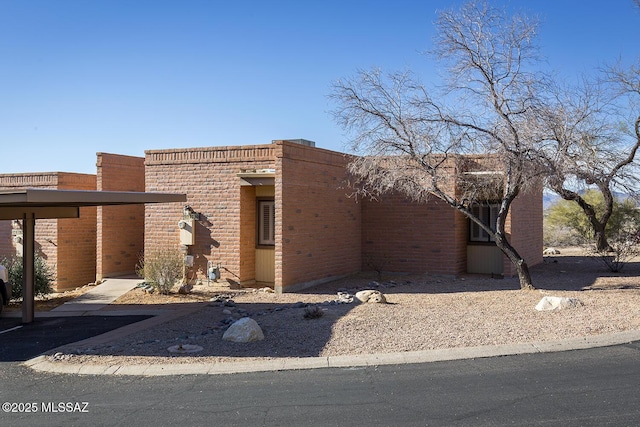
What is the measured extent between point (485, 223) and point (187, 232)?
921 cm

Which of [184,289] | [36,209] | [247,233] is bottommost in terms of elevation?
[184,289]

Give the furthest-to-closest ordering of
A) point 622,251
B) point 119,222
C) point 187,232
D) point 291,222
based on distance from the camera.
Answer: point 622,251 < point 119,222 < point 187,232 < point 291,222

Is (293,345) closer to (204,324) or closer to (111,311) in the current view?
(204,324)

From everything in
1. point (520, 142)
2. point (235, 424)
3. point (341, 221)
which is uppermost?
point (520, 142)

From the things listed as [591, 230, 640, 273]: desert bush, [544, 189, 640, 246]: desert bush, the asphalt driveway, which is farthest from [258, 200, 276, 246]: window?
[544, 189, 640, 246]: desert bush

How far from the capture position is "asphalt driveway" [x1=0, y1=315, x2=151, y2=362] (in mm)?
9328

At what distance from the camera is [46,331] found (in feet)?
35.7

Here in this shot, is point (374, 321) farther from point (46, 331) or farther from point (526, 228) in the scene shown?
point (526, 228)

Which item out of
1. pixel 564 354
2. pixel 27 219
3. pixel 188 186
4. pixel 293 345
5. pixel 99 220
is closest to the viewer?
pixel 564 354

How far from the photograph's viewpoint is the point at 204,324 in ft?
36.2

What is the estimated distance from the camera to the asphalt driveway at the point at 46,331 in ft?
30.6

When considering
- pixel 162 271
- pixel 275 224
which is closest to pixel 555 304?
pixel 275 224

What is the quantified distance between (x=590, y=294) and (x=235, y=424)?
34.3ft

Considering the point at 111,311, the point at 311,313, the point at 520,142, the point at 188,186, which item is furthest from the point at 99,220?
the point at 520,142
